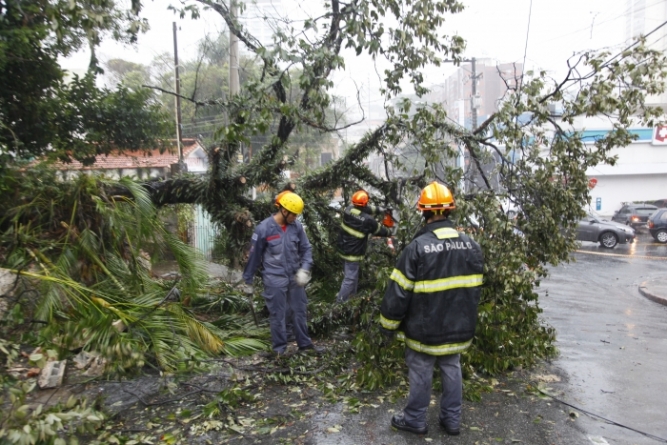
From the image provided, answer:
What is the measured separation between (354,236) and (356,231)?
0.07m

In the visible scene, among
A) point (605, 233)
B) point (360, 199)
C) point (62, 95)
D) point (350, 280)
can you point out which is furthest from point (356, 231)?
point (605, 233)

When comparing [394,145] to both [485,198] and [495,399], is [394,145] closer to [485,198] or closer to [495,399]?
[485,198]

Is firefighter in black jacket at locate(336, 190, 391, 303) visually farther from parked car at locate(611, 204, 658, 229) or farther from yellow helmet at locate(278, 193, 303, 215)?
parked car at locate(611, 204, 658, 229)

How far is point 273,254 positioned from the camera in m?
5.15

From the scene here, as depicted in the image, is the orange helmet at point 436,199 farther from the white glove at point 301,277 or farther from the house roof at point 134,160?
the house roof at point 134,160

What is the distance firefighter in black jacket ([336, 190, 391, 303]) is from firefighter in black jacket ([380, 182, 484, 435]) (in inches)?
122

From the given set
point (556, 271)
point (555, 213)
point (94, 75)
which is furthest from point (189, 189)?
point (556, 271)

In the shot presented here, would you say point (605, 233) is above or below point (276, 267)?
below

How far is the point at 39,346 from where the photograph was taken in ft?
14.8

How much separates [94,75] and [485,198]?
5.19 meters

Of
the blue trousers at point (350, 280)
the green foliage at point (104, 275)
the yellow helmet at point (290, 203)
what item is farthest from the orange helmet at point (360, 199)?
the green foliage at point (104, 275)

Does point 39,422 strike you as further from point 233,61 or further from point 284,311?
point 233,61

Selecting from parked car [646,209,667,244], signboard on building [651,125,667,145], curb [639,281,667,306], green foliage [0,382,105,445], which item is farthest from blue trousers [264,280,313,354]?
signboard on building [651,125,667,145]

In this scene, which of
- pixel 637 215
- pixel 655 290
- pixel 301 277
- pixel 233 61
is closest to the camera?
pixel 301 277
